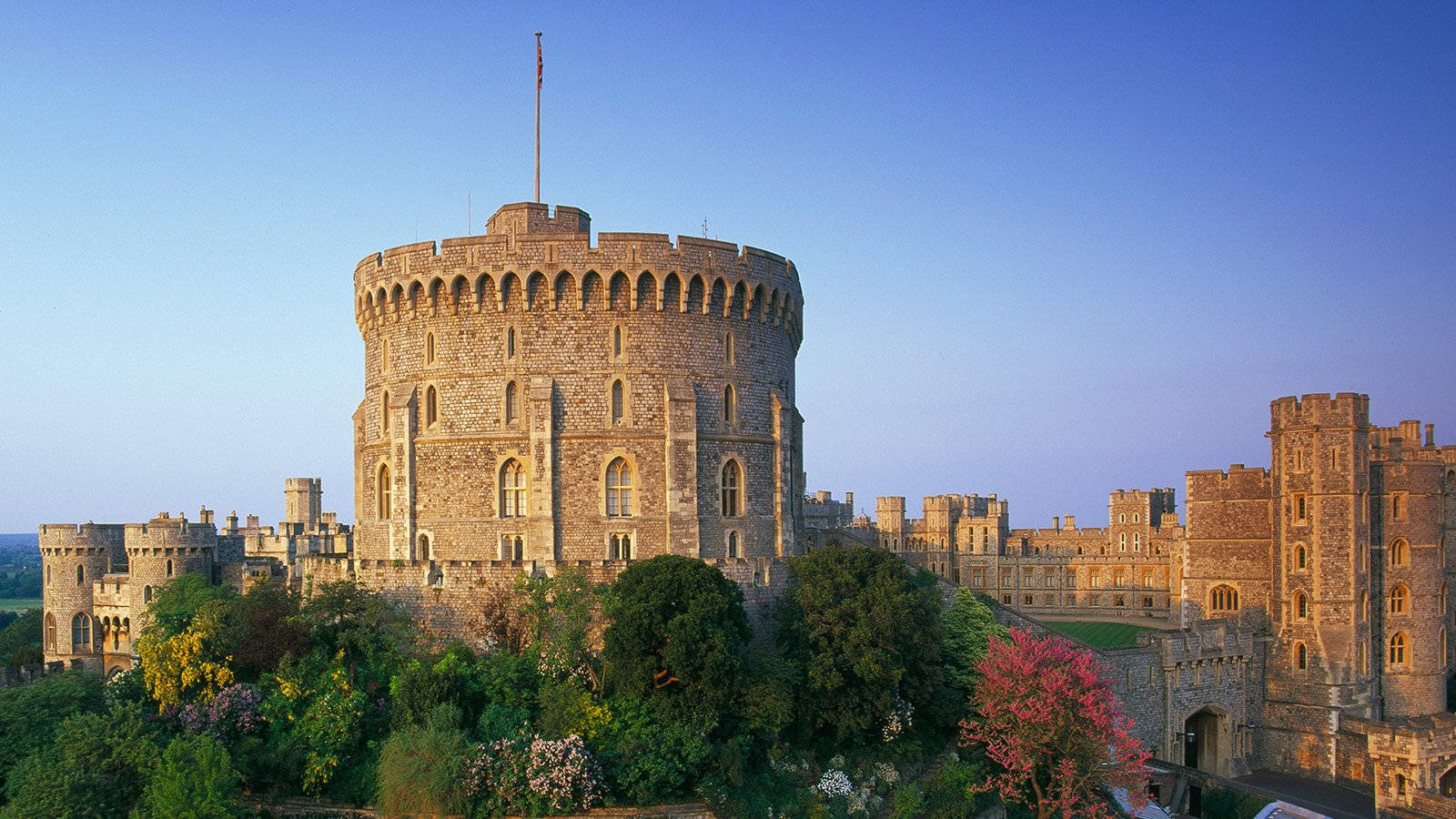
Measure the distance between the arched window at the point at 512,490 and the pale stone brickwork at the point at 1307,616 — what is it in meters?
16.4

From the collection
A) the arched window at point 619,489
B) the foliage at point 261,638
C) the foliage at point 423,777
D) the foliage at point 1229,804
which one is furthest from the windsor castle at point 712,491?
the foliage at point 423,777

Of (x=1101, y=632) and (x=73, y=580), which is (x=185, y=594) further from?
(x=1101, y=632)

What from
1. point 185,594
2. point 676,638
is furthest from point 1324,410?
point 185,594

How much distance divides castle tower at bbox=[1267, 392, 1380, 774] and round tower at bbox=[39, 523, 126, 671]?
60511 mm

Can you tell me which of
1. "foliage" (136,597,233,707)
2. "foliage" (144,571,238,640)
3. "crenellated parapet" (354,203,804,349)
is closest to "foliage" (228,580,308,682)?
"foliage" (136,597,233,707)

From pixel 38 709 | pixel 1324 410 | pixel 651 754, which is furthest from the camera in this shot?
pixel 1324 410

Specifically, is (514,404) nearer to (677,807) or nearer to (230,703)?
(230,703)

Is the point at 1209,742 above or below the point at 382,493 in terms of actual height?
below

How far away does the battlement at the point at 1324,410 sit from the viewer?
147 ft

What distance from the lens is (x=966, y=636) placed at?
118 feet

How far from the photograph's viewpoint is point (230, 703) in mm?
28516

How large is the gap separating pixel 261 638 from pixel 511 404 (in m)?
10.8

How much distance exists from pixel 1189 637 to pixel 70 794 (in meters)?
39.5

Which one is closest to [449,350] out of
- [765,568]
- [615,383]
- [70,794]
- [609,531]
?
[615,383]
